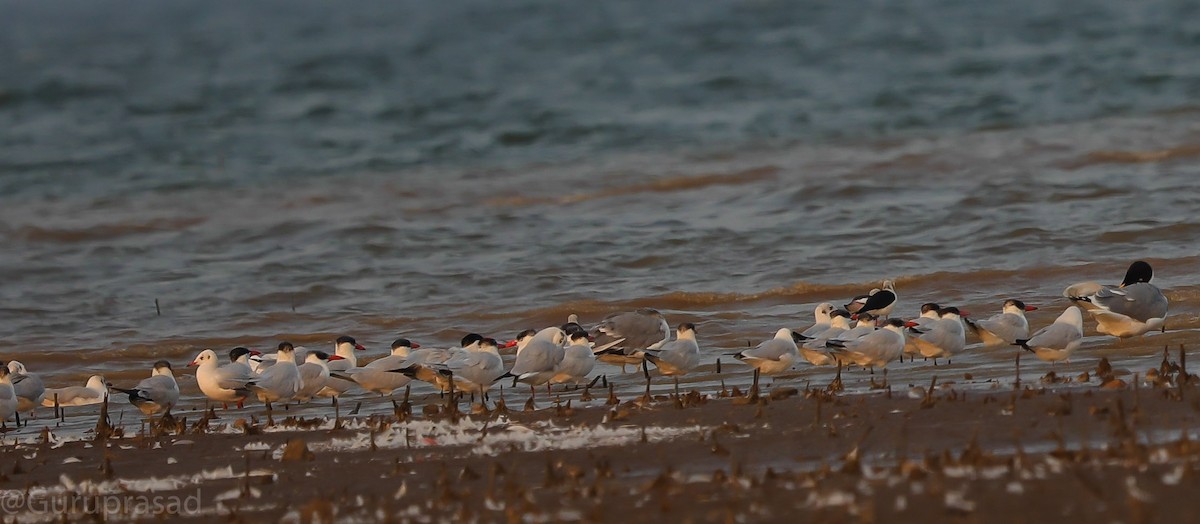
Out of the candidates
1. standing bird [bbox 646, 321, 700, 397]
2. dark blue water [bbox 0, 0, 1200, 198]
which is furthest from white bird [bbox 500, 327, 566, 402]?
dark blue water [bbox 0, 0, 1200, 198]

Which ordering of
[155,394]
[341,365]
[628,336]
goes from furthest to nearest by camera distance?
1. [341,365]
2. [628,336]
3. [155,394]

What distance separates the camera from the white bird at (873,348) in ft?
28.2

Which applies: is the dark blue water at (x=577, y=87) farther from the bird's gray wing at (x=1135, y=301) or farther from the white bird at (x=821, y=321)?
the bird's gray wing at (x=1135, y=301)

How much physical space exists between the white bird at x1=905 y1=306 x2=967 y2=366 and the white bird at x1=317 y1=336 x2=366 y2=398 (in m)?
3.48

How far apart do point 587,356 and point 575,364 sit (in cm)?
11

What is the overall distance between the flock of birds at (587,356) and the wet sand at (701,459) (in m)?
0.41

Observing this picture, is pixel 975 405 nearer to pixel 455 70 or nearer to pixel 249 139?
pixel 249 139

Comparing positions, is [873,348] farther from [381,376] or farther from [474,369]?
[381,376]

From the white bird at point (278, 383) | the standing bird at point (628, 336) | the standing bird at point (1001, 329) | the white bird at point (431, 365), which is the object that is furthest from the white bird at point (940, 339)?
the white bird at point (278, 383)

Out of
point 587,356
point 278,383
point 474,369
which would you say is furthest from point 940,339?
point 278,383

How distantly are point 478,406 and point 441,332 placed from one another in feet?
12.1

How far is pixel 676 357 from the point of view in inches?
→ 351

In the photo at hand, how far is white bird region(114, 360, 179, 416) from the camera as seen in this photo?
8.81m

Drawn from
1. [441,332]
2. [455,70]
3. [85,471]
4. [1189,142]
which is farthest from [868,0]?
[85,471]
